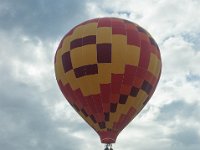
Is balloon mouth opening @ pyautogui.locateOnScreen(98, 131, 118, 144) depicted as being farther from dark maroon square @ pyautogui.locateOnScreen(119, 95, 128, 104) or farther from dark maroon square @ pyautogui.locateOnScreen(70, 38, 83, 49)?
dark maroon square @ pyautogui.locateOnScreen(70, 38, 83, 49)

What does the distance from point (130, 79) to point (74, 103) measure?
4.62 meters

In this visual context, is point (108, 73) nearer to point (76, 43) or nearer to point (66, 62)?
point (76, 43)

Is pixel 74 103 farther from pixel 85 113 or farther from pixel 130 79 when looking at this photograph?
pixel 130 79

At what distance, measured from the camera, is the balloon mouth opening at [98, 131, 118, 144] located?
45.8 m

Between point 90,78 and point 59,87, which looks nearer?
point 90,78

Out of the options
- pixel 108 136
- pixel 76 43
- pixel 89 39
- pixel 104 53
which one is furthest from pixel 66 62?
pixel 108 136

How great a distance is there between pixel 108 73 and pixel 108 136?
14.7ft

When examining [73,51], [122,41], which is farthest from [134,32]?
[73,51]

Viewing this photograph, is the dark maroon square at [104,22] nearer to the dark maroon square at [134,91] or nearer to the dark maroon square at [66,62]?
the dark maroon square at [66,62]

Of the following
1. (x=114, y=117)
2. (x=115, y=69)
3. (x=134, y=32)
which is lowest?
(x=114, y=117)

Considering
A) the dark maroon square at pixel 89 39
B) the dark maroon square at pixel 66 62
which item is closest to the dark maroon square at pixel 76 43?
the dark maroon square at pixel 89 39

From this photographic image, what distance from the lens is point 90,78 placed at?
4641 centimetres

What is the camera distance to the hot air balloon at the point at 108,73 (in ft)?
152

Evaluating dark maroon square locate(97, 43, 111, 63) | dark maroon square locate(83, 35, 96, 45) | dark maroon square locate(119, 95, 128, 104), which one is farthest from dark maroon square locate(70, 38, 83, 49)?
dark maroon square locate(119, 95, 128, 104)
